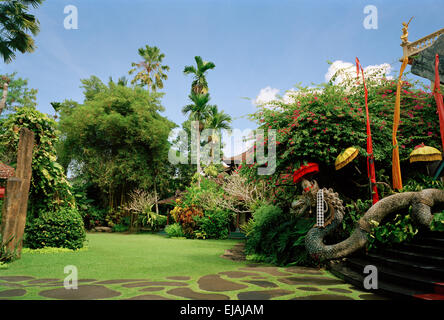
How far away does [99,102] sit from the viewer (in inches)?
831

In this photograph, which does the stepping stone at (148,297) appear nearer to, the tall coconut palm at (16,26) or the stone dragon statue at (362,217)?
the stone dragon statue at (362,217)

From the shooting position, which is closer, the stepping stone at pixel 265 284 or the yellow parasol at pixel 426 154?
the stepping stone at pixel 265 284

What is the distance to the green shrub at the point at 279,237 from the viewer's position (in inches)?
267

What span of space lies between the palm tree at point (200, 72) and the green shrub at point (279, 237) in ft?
56.1

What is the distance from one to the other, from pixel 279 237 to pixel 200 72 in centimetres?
1876

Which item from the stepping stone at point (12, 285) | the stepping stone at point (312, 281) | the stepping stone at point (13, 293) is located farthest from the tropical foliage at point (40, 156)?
the stepping stone at point (312, 281)

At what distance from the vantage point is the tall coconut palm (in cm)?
1515

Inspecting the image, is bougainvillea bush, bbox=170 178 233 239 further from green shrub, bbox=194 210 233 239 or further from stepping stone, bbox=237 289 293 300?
stepping stone, bbox=237 289 293 300

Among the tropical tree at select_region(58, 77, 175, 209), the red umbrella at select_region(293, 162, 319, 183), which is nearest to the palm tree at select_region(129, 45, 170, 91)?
the tropical tree at select_region(58, 77, 175, 209)

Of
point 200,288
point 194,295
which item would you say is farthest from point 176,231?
point 194,295
